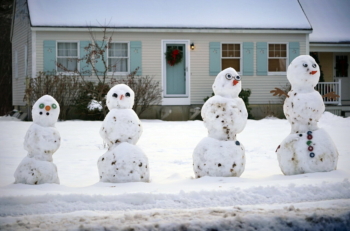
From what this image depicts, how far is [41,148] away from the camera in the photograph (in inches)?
211

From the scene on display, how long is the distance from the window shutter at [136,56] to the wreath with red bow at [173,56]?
102 cm

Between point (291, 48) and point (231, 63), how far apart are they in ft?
7.97

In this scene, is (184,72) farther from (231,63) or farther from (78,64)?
(78,64)

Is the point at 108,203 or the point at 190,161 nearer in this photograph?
the point at 108,203

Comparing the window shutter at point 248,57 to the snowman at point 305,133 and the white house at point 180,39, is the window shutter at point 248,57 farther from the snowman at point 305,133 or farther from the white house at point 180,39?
the snowman at point 305,133

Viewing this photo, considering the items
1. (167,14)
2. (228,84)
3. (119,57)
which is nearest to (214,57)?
(167,14)

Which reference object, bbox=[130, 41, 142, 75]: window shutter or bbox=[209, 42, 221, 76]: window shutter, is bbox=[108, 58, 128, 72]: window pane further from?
bbox=[209, 42, 221, 76]: window shutter

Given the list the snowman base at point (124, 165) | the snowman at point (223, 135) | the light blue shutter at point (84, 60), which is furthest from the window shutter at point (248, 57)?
the snowman base at point (124, 165)

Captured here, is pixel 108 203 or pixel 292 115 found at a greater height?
pixel 292 115

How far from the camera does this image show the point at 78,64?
17.0 metres

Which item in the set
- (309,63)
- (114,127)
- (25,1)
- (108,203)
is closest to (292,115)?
(309,63)

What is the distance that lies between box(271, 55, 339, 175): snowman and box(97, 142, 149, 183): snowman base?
178cm

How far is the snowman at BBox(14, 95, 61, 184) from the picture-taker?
5.28 metres

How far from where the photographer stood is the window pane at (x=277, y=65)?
1823cm
